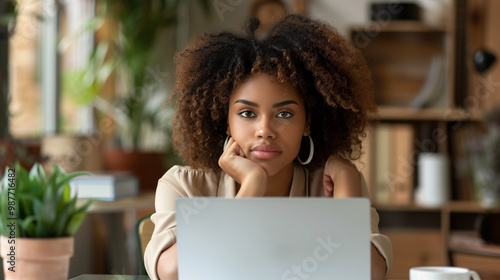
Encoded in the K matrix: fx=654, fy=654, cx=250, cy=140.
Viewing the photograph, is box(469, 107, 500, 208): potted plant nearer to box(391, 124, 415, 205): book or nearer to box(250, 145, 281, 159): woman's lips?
box(391, 124, 415, 205): book

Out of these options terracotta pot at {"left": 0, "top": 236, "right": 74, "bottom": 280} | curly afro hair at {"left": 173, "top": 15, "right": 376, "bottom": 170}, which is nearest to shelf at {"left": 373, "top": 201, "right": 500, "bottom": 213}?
curly afro hair at {"left": 173, "top": 15, "right": 376, "bottom": 170}

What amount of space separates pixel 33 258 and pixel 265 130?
51cm

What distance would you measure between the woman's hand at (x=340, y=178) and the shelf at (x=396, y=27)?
6.59 ft

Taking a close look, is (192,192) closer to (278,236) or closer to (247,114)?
(247,114)

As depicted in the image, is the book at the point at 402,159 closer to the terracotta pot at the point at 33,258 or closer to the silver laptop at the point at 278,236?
the terracotta pot at the point at 33,258

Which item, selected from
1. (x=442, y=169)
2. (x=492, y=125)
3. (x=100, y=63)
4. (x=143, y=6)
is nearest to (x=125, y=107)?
(x=100, y=63)

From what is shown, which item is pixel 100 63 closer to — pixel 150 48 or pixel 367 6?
pixel 150 48

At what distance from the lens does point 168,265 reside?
1172 millimetres

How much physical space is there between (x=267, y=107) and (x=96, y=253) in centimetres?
198

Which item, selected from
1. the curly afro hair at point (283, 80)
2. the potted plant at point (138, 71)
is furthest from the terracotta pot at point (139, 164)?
the curly afro hair at point (283, 80)

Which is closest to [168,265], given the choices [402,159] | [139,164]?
[139,164]

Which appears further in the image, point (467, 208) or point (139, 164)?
point (467, 208)

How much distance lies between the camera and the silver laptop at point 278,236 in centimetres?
94

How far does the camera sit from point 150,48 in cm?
319
